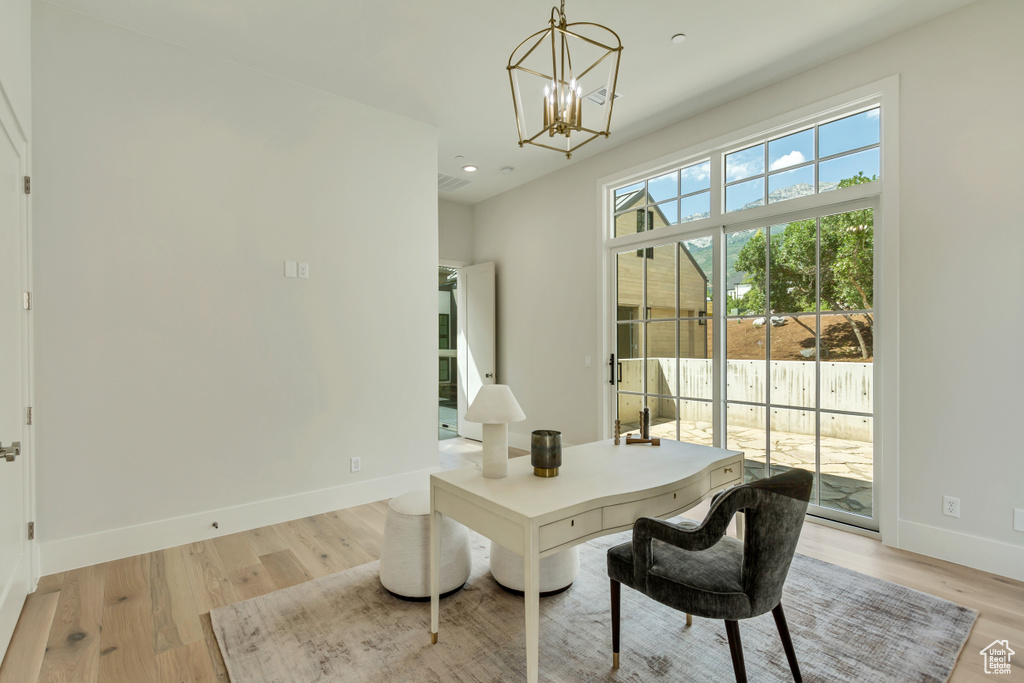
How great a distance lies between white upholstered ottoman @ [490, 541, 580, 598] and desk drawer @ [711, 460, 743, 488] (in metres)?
0.73

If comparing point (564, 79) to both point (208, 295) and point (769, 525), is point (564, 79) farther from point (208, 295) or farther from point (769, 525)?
point (208, 295)

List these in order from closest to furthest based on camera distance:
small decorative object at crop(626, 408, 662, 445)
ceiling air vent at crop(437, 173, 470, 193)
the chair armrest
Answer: the chair armrest
small decorative object at crop(626, 408, 662, 445)
ceiling air vent at crop(437, 173, 470, 193)

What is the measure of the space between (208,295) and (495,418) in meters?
2.26

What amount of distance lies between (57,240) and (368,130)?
2.04m

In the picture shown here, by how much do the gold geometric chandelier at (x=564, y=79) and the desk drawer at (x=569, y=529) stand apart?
1.20 metres

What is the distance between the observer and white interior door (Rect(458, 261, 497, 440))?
5.76 m

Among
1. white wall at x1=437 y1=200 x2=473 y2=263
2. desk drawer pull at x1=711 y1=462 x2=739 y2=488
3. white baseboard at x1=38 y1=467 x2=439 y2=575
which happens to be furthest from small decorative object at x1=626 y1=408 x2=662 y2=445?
white wall at x1=437 y1=200 x2=473 y2=263

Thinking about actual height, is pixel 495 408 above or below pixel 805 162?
below

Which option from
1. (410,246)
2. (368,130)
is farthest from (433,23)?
(410,246)

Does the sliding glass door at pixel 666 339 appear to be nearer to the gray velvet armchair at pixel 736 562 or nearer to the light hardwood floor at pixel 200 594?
the light hardwood floor at pixel 200 594

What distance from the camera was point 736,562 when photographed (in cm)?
170

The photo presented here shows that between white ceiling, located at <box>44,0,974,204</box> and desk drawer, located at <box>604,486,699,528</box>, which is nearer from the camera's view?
desk drawer, located at <box>604,486,699,528</box>

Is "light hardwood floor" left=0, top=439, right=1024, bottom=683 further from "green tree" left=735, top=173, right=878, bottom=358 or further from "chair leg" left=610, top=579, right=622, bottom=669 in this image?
"green tree" left=735, top=173, right=878, bottom=358

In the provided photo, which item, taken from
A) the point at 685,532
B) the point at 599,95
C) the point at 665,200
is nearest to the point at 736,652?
the point at 685,532
